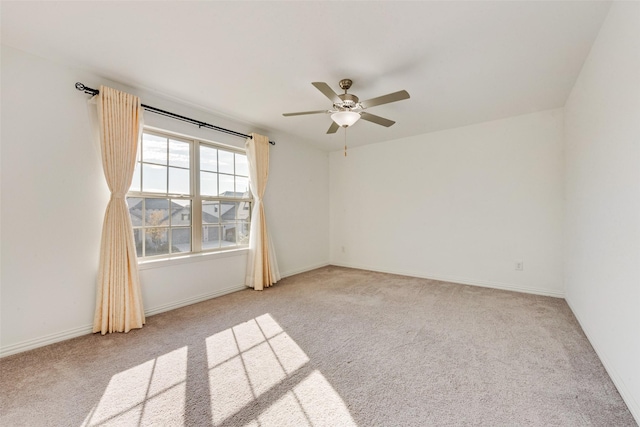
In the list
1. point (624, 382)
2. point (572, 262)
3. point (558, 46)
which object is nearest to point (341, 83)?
point (558, 46)

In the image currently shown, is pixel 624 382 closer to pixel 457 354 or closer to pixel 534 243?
pixel 457 354

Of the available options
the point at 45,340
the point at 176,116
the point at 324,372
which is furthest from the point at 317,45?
the point at 45,340

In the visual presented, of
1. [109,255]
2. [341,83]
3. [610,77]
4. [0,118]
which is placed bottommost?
[109,255]

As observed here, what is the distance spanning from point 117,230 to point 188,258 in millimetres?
864

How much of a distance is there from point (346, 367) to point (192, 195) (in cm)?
273

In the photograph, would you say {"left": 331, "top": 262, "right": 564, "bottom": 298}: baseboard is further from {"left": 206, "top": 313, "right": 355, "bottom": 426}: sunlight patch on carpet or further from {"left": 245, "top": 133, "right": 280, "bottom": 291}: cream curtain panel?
{"left": 206, "top": 313, "right": 355, "bottom": 426}: sunlight patch on carpet

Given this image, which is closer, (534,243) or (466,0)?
(466,0)

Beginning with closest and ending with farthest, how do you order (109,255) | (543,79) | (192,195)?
(109,255), (543,79), (192,195)

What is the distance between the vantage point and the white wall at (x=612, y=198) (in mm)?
1500

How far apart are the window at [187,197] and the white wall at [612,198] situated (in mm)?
3871

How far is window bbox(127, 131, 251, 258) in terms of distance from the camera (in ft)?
9.88

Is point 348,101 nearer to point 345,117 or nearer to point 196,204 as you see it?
point 345,117

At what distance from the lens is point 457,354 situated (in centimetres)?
211

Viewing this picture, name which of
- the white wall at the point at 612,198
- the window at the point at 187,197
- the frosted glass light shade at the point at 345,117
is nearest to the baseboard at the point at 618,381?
the white wall at the point at 612,198
